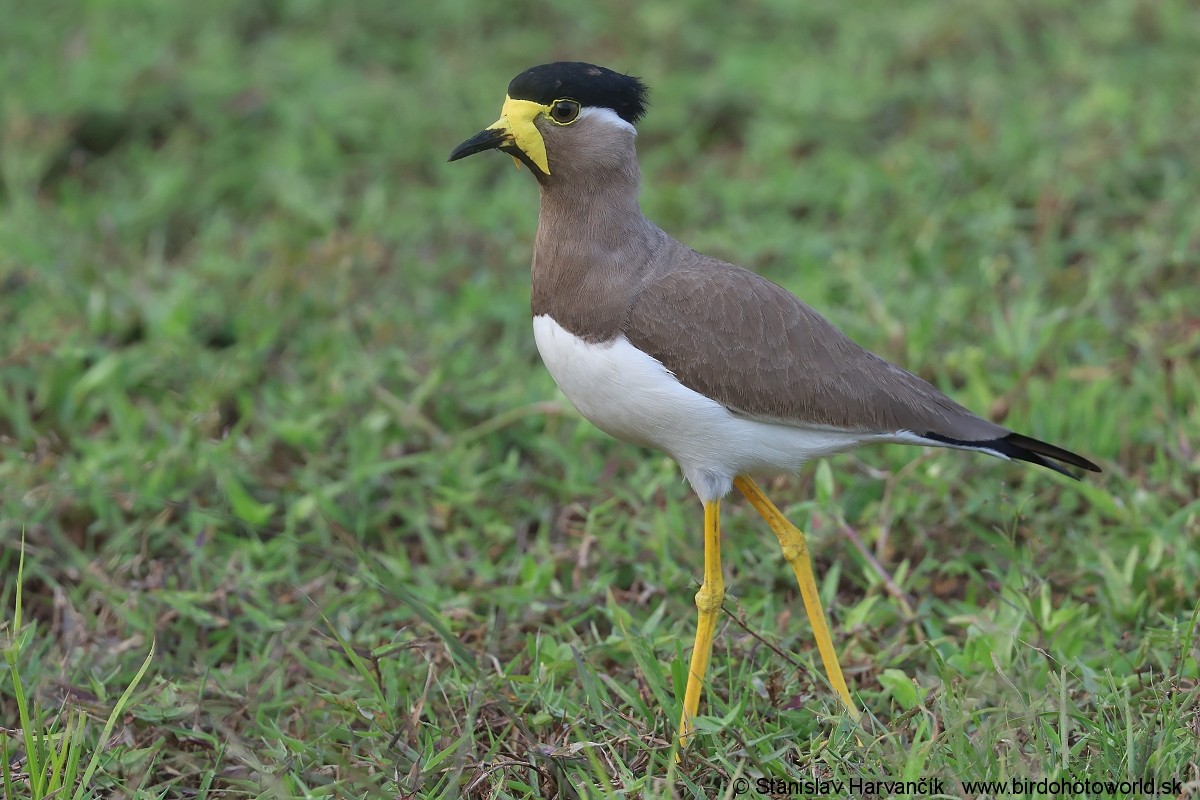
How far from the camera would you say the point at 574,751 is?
311 centimetres

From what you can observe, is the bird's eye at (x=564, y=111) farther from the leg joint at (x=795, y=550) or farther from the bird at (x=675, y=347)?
the leg joint at (x=795, y=550)

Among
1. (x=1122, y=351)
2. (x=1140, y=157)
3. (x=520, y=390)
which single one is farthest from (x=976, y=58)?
(x=520, y=390)

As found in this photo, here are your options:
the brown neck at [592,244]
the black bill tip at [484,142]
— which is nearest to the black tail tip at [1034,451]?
the brown neck at [592,244]

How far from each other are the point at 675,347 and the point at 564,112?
646mm

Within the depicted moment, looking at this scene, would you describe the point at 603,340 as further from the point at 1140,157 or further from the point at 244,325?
the point at 1140,157

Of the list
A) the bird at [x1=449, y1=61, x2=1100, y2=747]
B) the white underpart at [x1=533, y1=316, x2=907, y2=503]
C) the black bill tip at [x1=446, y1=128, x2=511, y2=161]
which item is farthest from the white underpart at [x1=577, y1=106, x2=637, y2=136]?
the white underpart at [x1=533, y1=316, x2=907, y2=503]

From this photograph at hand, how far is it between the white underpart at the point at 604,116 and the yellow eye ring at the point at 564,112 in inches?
0.6

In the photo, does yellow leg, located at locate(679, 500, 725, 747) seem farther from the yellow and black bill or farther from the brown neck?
the yellow and black bill

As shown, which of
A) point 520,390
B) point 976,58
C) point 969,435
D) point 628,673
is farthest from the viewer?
point 976,58

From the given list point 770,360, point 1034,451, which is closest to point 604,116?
point 770,360

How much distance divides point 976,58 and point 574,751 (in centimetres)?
518

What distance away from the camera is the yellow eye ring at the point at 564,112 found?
3.26m

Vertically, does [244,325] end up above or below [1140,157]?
below

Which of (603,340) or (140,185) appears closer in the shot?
(603,340)
